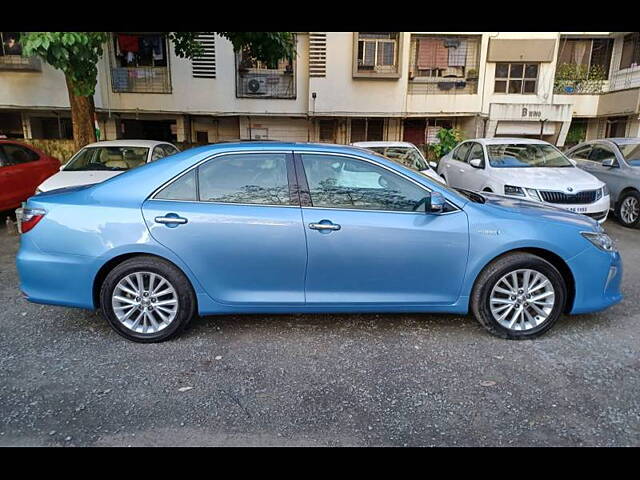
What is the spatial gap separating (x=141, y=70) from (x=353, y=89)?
707 centimetres

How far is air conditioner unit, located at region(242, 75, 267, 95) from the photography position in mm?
14109

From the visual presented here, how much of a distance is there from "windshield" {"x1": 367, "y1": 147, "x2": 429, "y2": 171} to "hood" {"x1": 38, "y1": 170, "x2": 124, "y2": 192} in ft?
15.9

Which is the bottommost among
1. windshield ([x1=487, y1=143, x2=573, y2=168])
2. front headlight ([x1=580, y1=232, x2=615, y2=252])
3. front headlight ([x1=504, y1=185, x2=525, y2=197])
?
front headlight ([x1=504, y1=185, x2=525, y2=197])

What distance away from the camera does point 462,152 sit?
9.07 meters

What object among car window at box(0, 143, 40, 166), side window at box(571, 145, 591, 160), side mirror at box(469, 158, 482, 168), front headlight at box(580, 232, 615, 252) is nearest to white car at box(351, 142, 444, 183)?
side mirror at box(469, 158, 482, 168)

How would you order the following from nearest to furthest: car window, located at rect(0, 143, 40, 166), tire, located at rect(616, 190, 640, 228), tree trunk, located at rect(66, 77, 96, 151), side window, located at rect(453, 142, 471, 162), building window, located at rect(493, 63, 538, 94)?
car window, located at rect(0, 143, 40, 166)
tire, located at rect(616, 190, 640, 228)
side window, located at rect(453, 142, 471, 162)
tree trunk, located at rect(66, 77, 96, 151)
building window, located at rect(493, 63, 538, 94)

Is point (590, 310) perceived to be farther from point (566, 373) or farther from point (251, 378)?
point (251, 378)

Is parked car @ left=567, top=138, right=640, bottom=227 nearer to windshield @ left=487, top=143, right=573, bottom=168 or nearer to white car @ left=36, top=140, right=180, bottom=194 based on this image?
windshield @ left=487, top=143, right=573, bottom=168

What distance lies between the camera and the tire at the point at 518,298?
3.41 meters

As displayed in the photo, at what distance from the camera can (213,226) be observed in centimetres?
328

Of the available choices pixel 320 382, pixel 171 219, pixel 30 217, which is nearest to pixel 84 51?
pixel 30 217

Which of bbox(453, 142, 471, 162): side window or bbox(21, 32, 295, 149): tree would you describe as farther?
bbox(453, 142, 471, 162): side window

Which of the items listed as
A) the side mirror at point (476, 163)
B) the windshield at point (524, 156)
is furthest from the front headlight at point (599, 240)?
the side mirror at point (476, 163)
